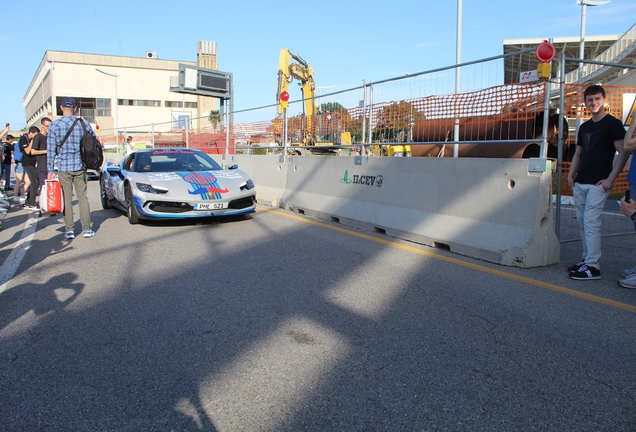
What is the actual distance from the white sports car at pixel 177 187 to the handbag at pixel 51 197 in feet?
3.42

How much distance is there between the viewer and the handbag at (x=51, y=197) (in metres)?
7.53


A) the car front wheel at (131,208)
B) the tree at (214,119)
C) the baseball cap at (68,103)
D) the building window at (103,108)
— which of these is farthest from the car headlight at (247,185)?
the building window at (103,108)

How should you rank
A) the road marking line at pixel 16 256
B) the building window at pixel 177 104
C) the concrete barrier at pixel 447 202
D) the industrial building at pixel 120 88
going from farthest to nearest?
the building window at pixel 177 104
the industrial building at pixel 120 88
the concrete barrier at pixel 447 202
the road marking line at pixel 16 256

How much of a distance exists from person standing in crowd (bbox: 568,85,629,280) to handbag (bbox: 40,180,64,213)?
23.8 ft

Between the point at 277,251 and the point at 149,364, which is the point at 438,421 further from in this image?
the point at 277,251

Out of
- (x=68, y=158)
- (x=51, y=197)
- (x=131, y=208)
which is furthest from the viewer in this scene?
(x=131, y=208)

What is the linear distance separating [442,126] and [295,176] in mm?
3432

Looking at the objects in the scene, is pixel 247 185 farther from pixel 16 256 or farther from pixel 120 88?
pixel 120 88

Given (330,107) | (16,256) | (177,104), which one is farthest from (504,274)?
(177,104)

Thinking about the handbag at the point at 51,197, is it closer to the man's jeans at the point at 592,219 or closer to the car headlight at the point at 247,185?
the car headlight at the point at 247,185

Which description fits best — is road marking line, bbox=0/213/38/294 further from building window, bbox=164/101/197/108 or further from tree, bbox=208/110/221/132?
building window, bbox=164/101/197/108

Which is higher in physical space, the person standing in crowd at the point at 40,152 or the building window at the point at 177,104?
the building window at the point at 177,104

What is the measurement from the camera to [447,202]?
6246 millimetres

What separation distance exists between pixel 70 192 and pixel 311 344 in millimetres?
5343
